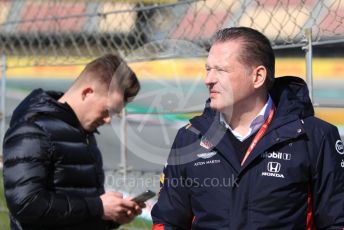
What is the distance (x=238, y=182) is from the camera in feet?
9.27

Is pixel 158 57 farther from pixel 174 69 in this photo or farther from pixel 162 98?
pixel 162 98

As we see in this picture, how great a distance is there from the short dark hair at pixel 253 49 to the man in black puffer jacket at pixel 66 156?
962 mm

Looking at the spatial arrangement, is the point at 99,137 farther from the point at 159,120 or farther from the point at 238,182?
the point at 238,182

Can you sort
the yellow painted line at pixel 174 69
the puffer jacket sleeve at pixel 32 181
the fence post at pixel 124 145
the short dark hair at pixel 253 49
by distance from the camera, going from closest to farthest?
the short dark hair at pixel 253 49, the puffer jacket sleeve at pixel 32 181, the yellow painted line at pixel 174 69, the fence post at pixel 124 145

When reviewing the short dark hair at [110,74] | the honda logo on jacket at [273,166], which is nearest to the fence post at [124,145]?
the short dark hair at [110,74]

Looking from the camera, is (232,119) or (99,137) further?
(99,137)

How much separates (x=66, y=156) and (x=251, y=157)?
113 centimetres

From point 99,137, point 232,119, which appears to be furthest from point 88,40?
point 232,119

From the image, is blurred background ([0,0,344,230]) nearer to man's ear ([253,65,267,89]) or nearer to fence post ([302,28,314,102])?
fence post ([302,28,314,102])

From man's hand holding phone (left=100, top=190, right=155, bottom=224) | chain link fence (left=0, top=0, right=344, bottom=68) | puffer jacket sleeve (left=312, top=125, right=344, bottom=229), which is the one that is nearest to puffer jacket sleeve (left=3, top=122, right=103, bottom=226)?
man's hand holding phone (left=100, top=190, right=155, bottom=224)

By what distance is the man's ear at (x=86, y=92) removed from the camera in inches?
148

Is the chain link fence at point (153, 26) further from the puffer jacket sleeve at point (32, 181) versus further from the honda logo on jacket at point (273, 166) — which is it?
the puffer jacket sleeve at point (32, 181)

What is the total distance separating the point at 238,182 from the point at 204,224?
21 cm

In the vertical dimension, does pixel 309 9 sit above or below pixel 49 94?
above
